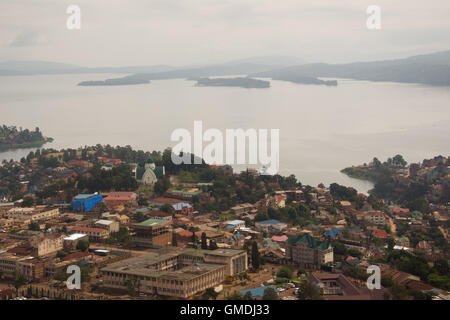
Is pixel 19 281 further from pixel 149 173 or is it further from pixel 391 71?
pixel 391 71

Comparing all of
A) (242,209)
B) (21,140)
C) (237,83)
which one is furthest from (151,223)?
(237,83)

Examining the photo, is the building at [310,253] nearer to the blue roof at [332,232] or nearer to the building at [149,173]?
the blue roof at [332,232]

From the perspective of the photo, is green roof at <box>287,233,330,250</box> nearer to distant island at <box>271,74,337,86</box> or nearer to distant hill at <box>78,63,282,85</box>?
distant island at <box>271,74,337,86</box>

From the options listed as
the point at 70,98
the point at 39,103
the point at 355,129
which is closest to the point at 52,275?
the point at 355,129

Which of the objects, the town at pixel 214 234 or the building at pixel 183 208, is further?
the building at pixel 183 208

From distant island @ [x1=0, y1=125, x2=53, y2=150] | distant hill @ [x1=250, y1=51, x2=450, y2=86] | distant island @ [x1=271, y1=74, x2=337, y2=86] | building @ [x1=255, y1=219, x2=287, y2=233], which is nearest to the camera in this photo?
building @ [x1=255, y1=219, x2=287, y2=233]

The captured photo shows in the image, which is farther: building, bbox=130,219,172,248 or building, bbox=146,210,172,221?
building, bbox=146,210,172,221

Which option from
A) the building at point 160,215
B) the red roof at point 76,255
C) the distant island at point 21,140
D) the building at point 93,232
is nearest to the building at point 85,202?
the building at point 160,215

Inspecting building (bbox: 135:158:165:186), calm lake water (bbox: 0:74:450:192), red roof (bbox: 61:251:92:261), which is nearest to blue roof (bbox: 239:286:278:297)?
red roof (bbox: 61:251:92:261)
